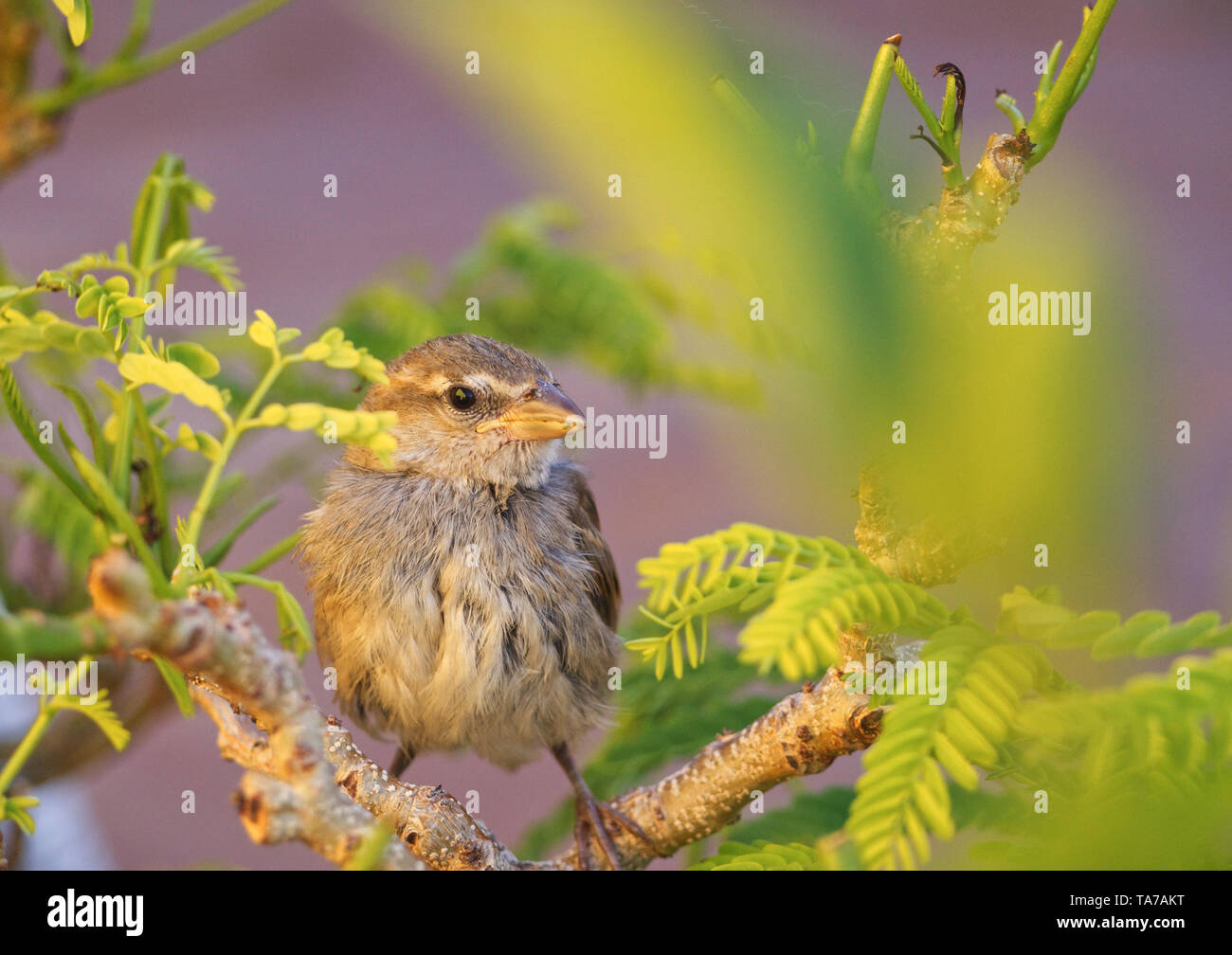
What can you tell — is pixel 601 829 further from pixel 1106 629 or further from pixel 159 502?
pixel 1106 629

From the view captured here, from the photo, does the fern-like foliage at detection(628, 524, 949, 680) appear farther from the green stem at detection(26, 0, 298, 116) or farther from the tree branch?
the green stem at detection(26, 0, 298, 116)

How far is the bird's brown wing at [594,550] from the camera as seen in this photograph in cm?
178

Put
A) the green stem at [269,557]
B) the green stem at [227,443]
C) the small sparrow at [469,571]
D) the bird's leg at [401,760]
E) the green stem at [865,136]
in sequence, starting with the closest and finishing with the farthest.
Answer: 1. the green stem at [865,136]
2. the green stem at [227,443]
3. the green stem at [269,557]
4. the small sparrow at [469,571]
5. the bird's leg at [401,760]

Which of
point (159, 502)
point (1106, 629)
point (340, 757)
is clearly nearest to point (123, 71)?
point (159, 502)

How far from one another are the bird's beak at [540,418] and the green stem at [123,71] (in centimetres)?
69

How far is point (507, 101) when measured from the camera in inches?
10.0

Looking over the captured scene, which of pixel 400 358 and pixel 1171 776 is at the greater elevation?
pixel 400 358

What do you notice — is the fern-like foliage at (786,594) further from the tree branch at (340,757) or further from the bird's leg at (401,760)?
the bird's leg at (401,760)

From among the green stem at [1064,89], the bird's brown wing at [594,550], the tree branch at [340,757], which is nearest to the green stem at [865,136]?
the green stem at [1064,89]

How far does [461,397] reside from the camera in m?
1.78

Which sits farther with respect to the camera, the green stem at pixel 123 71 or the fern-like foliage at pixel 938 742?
the green stem at pixel 123 71
